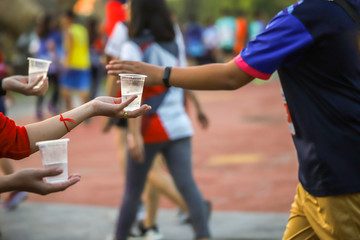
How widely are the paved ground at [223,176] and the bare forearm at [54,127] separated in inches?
125

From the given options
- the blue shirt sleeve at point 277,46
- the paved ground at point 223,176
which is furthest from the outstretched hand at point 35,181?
the paved ground at point 223,176

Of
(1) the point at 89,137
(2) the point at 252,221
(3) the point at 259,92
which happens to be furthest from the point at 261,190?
(3) the point at 259,92

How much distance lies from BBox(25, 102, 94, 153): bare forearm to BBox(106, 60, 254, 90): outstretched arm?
0.28 m

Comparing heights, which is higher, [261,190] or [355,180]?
[355,180]

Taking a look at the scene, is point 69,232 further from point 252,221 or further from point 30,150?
point 30,150

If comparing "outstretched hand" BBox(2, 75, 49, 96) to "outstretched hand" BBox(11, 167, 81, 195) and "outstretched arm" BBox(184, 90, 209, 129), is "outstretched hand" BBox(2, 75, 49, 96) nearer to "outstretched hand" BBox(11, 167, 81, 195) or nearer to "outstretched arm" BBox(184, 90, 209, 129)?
"outstretched hand" BBox(11, 167, 81, 195)

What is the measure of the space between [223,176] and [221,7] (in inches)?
1689

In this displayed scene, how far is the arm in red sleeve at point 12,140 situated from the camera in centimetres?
276

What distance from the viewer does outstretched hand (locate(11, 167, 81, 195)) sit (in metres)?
2.54

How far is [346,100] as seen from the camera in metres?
2.79

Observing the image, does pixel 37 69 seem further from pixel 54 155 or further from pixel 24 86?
pixel 54 155

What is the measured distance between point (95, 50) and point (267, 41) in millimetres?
12176

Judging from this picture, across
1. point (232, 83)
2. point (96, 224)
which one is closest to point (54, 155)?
point (232, 83)

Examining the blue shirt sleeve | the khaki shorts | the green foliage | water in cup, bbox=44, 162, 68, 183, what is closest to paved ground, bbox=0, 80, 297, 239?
the khaki shorts
